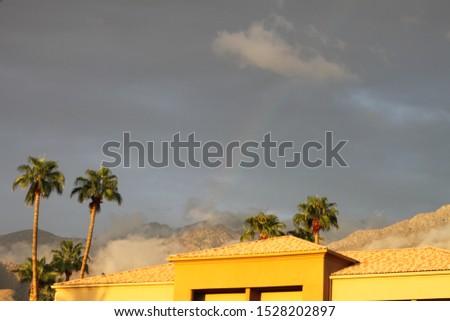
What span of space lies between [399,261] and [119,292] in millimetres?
20094

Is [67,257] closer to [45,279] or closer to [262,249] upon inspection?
[45,279]

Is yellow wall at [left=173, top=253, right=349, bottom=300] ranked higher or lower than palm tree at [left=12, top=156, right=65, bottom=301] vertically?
lower

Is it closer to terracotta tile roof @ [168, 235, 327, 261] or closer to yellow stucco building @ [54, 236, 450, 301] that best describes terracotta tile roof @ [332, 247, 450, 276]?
yellow stucco building @ [54, 236, 450, 301]

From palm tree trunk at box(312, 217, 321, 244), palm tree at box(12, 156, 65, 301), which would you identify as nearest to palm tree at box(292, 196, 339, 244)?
palm tree trunk at box(312, 217, 321, 244)

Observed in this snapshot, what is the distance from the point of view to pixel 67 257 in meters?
111

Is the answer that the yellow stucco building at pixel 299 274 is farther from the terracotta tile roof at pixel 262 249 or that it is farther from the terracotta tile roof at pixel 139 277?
the terracotta tile roof at pixel 139 277

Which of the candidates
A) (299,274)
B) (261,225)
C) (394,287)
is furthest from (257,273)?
(261,225)

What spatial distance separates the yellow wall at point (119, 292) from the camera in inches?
2333

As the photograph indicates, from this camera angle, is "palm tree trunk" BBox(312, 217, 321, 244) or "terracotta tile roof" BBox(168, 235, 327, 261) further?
"palm tree trunk" BBox(312, 217, 321, 244)

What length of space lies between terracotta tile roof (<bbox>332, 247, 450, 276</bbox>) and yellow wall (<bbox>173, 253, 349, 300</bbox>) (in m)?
1.54

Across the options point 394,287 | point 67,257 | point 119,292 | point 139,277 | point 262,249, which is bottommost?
point 119,292

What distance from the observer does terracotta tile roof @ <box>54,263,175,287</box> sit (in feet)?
198
